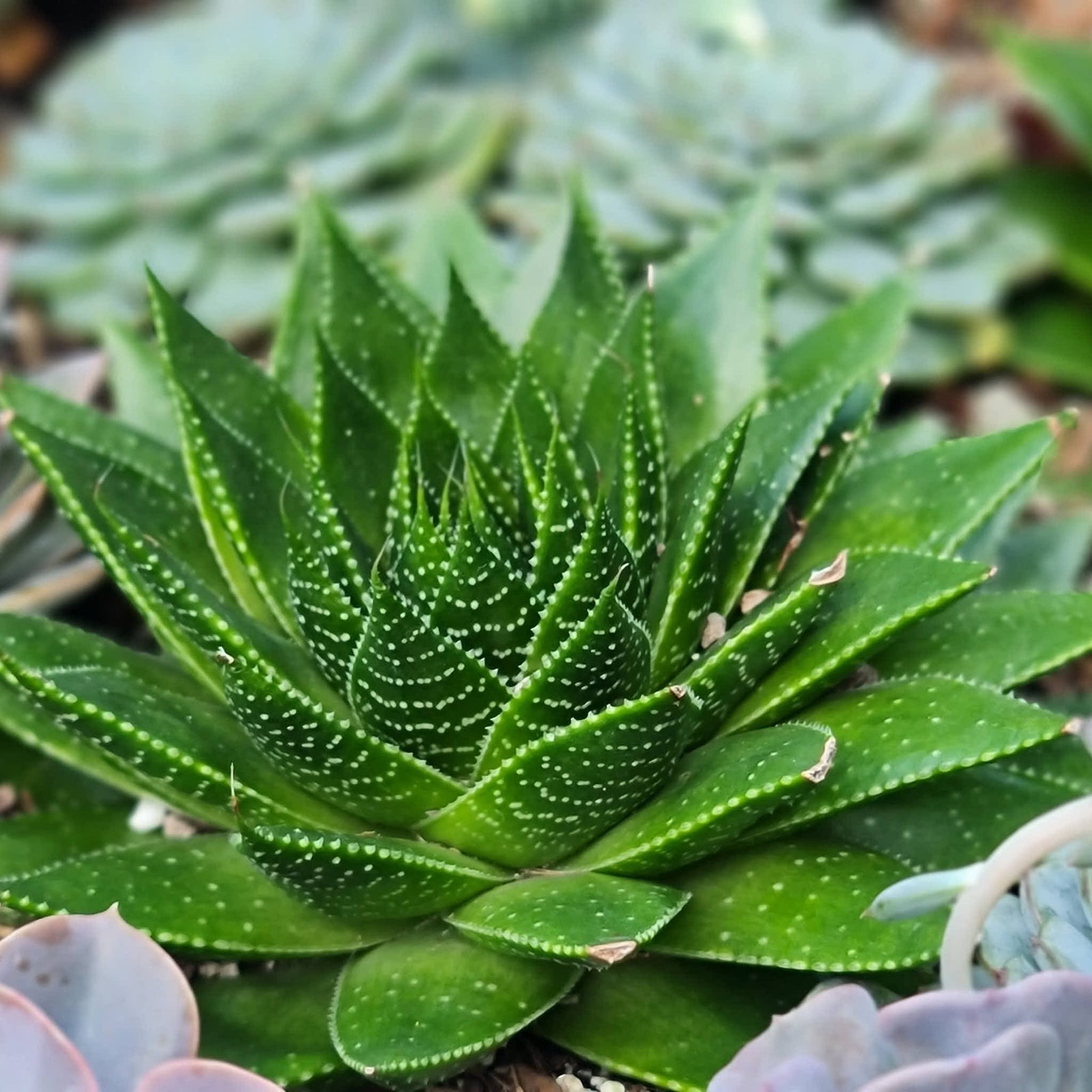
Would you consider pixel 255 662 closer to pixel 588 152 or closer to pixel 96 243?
pixel 588 152

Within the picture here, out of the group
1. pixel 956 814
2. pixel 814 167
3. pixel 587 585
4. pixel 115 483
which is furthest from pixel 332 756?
pixel 814 167

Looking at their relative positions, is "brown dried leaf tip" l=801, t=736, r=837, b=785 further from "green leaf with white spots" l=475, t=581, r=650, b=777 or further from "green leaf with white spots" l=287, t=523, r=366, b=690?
"green leaf with white spots" l=287, t=523, r=366, b=690

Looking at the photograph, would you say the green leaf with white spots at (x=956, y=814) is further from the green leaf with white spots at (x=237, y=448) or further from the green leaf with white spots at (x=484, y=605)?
the green leaf with white spots at (x=237, y=448)

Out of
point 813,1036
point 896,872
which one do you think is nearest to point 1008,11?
point 896,872

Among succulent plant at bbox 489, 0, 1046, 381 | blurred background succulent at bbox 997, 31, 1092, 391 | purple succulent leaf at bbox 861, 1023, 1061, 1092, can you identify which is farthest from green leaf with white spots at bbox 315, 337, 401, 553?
blurred background succulent at bbox 997, 31, 1092, 391

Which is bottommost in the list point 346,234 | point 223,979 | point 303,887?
point 223,979

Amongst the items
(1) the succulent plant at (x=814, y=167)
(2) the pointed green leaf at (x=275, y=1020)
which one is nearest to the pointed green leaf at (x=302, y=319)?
(2) the pointed green leaf at (x=275, y=1020)
